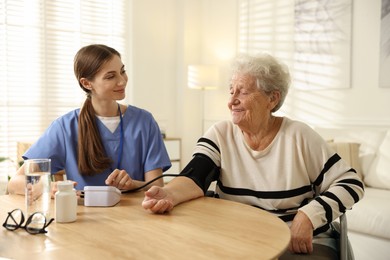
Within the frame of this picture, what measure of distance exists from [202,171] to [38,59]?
3.14 meters

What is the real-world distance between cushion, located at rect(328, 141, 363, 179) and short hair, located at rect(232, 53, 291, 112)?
1.80m

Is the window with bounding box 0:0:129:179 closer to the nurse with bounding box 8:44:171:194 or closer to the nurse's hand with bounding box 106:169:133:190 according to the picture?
the nurse with bounding box 8:44:171:194

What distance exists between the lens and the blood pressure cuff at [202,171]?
1696 millimetres


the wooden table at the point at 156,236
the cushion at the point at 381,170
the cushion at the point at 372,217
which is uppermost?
the wooden table at the point at 156,236

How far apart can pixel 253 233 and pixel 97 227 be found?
0.42 m

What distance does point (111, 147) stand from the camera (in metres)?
1.88

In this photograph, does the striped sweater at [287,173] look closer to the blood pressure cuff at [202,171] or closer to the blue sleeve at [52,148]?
the blood pressure cuff at [202,171]

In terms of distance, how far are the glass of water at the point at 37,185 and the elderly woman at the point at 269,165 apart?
0.42 m

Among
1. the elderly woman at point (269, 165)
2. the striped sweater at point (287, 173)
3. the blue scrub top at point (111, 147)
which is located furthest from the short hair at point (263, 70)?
the blue scrub top at point (111, 147)

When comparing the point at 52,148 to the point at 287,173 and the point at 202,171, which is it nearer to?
the point at 202,171

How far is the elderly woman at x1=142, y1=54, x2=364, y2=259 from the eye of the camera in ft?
5.22

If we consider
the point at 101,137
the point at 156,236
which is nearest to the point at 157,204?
the point at 156,236

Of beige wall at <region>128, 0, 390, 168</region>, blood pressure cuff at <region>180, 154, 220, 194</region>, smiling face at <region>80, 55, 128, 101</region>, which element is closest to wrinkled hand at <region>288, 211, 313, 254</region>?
blood pressure cuff at <region>180, 154, 220, 194</region>

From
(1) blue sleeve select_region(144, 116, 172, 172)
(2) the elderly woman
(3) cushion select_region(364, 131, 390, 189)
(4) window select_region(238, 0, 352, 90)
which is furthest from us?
(4) window select_region(238, 0, 352, 90)
